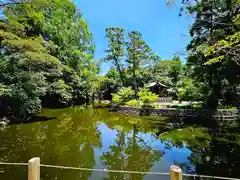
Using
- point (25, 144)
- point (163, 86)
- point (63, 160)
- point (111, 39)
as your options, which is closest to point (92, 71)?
point (111, 39)

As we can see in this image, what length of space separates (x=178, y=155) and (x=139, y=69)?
1824 cm

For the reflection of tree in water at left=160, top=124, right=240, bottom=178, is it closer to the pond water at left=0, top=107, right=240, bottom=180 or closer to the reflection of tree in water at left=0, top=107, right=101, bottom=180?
the pond water at left=0, top=107, right=240, bottom=180

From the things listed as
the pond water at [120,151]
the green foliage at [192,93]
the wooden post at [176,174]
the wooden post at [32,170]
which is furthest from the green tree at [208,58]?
the wooden post at [32,170]

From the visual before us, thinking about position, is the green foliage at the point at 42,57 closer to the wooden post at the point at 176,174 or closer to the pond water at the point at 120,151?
the pond water at the point at 120,151

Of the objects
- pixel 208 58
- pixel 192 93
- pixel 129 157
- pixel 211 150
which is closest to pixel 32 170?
pixel 129 157

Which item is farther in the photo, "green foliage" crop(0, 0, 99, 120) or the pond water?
"green foliage" crop(0, 0, 99, 120)

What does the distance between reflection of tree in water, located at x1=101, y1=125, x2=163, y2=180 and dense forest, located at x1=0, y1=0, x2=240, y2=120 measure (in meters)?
3.69

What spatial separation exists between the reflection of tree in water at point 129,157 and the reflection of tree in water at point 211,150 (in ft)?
3.42

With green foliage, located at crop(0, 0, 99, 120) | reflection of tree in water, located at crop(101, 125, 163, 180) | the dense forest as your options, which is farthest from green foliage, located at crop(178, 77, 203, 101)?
green foliage, located at crop(0, 0, 99, 120)

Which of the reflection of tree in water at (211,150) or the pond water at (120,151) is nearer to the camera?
the pond water at (120,151)

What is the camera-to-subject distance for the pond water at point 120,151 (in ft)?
16.3

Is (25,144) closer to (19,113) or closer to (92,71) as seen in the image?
(19,113)

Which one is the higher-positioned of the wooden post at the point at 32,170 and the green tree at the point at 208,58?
the green tree at the point at 208,58

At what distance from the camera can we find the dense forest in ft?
29.7
